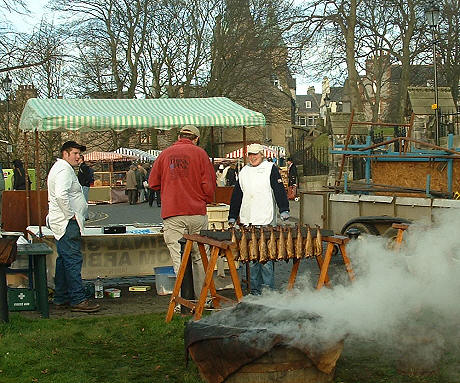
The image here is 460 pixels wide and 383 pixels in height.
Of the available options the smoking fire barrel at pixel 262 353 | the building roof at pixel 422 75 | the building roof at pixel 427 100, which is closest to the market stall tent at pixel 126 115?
the smoking fire barrel at pixel 262 353

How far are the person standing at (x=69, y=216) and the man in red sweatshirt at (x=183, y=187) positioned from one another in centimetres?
93

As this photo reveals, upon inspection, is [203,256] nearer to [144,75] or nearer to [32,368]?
[32,368]

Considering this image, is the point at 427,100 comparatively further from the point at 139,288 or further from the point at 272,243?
the point at 272,243

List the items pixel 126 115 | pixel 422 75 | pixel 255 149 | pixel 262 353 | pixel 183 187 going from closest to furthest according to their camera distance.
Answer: pixel 262 353
pixel 183 187
pixel 255 149
pixel 126 115
pixel 422 75

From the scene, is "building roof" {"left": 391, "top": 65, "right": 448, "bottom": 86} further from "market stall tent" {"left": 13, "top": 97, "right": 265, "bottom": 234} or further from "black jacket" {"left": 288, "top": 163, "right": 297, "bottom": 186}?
"market stall tent" {"left": 13, "top": 97, "right": 265, "bottom": 234}

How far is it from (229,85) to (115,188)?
26.1 feet

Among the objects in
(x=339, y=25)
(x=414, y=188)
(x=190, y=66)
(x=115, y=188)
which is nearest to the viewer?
(x=414, y=188)

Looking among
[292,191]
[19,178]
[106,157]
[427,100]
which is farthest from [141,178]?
[427,100]

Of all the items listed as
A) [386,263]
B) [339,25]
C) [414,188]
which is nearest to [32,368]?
[386,263]

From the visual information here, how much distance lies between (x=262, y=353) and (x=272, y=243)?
67.2 inches

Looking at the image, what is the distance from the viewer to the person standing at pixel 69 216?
7.41m

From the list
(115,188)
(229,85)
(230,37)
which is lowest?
(115,188)

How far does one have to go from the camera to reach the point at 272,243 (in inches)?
223

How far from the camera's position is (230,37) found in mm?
34719
